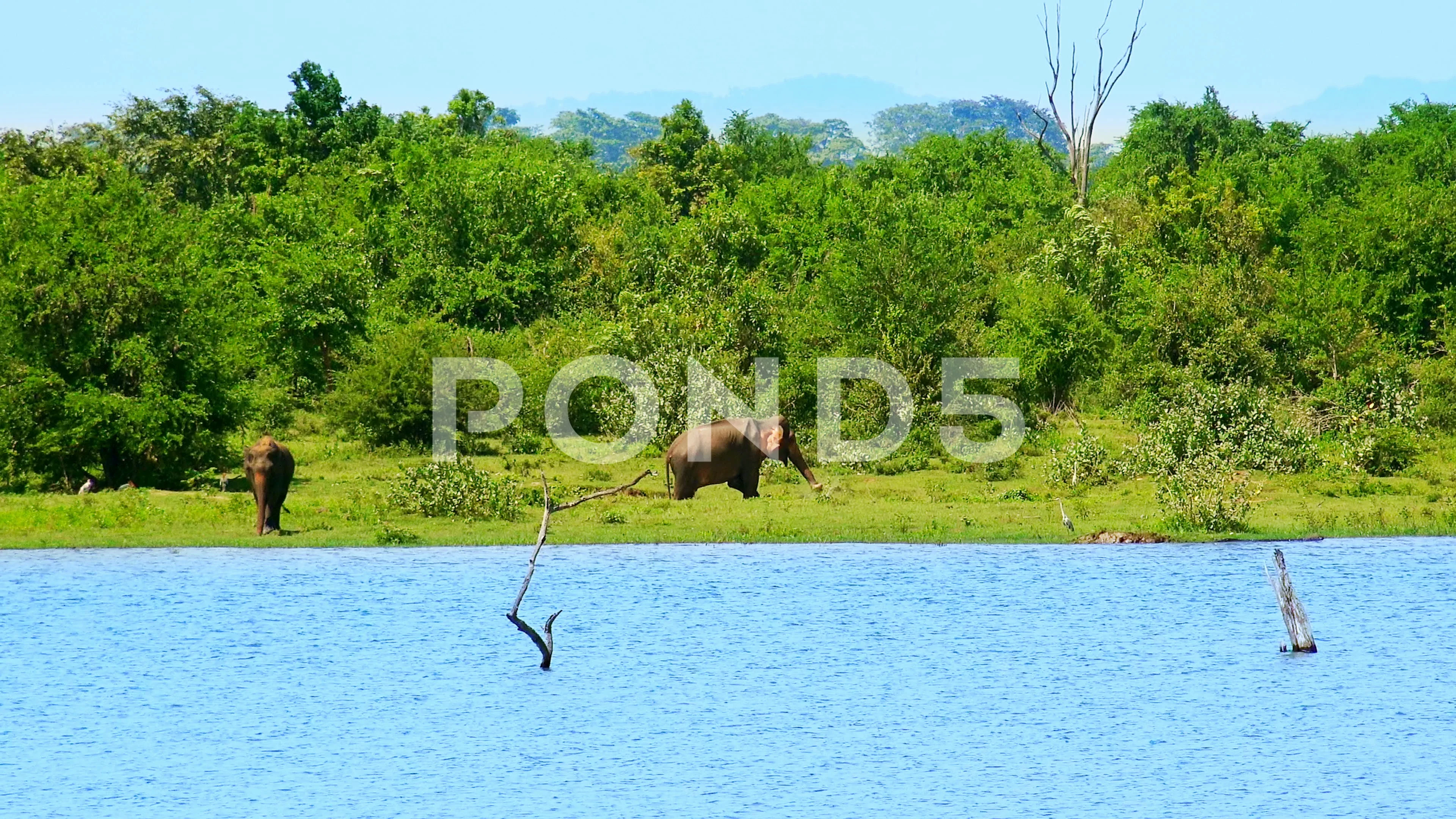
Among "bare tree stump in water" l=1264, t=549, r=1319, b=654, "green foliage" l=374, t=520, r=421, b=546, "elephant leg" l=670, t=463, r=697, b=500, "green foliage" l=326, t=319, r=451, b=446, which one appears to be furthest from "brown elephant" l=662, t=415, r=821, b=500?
"bare tree stump in water" l=1264, t=549, r=1319, b=654

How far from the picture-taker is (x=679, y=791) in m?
17.2

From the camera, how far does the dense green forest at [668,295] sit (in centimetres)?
3591

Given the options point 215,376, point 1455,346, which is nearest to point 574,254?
point 215,376

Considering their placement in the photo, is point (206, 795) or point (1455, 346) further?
point (1455, 346)

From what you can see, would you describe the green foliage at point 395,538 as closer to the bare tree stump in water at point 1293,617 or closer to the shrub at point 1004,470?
the shrub at point 1004,470

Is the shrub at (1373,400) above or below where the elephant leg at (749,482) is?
above

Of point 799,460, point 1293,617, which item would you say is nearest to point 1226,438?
point 799,460

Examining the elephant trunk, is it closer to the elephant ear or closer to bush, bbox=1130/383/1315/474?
the elephant ear

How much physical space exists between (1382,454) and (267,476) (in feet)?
73.9

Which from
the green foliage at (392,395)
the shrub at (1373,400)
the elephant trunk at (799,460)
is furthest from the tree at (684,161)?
the elephant trunk at (799,460)

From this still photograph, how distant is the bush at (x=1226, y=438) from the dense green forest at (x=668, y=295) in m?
0.08

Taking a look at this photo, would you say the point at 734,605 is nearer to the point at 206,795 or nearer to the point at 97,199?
the point at 206,795

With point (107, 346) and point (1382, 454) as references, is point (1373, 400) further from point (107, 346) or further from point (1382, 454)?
point (107, 346)

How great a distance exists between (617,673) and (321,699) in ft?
12.2
